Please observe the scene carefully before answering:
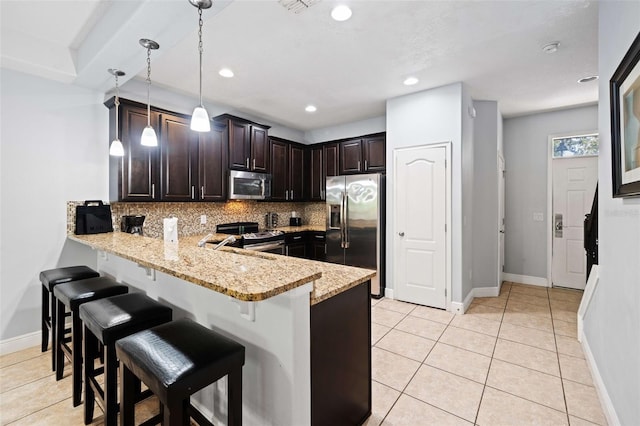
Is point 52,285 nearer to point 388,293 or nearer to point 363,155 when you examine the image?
point 388,293

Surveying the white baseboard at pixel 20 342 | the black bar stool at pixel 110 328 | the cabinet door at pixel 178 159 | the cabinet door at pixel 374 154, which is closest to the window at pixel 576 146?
the cabinet door at pixel 374 154

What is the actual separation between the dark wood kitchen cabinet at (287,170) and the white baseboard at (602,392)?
405 cm

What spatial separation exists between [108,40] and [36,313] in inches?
103

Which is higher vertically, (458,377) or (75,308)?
(75,308)

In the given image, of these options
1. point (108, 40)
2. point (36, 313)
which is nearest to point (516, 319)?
point (108, 40)

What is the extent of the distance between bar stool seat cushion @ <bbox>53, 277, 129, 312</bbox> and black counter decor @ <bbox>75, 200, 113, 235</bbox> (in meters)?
0.91

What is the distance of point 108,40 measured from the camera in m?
2.24

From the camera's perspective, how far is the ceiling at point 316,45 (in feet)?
6.91

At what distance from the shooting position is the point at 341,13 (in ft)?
7.03

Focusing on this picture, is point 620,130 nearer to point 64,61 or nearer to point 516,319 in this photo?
point 516,319

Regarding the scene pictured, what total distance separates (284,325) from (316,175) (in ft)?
13.9

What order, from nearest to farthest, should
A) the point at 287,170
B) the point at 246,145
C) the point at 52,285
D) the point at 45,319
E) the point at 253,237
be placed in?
Answer: the point at 52,285
the point at 45,319
the point at 253,237
the point at 246,145
the point at 287,170

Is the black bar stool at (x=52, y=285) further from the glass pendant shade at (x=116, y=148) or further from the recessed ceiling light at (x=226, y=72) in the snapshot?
the recessed ceiling light at (x=226, y=72)

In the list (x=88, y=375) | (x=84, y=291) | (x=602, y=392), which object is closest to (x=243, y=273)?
(x=88, y=375)
